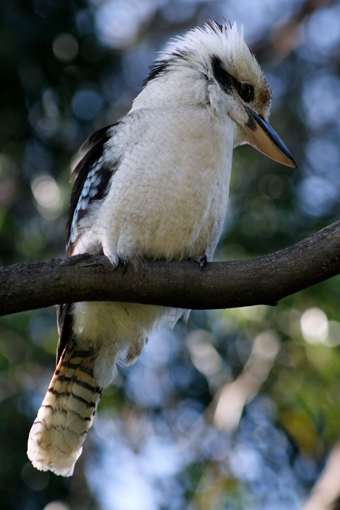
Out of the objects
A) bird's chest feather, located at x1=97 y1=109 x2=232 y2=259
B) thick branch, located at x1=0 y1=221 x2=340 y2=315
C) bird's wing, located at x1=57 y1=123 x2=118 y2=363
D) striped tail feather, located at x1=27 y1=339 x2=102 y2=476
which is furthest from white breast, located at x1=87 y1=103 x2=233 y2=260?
striped tail feather, located at x1=27 y1=339 x2=102 y2=476

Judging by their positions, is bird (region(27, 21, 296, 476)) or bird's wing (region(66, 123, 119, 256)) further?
bird's wing (region(66, 123, 119, 256))

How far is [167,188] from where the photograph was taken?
209 cm

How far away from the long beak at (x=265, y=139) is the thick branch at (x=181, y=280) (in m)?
0.94

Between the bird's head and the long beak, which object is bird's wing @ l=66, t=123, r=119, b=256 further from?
the long beak

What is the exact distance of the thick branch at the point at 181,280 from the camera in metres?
1.70

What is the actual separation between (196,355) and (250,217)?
1.10m

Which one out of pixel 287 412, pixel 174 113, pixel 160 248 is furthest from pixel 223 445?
pixel 174 113

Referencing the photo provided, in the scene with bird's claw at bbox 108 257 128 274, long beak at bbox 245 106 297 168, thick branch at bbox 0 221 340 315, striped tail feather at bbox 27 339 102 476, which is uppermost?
long beak at bbox 245 106 297 168

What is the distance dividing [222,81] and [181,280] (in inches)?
43.5

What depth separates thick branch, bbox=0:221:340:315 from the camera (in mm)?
1702

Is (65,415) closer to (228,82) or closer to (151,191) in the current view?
(151,191)

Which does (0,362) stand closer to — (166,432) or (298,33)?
(166,432)

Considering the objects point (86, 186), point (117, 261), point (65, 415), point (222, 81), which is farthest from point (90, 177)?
point (65, 415)

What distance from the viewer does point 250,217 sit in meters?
4.24
